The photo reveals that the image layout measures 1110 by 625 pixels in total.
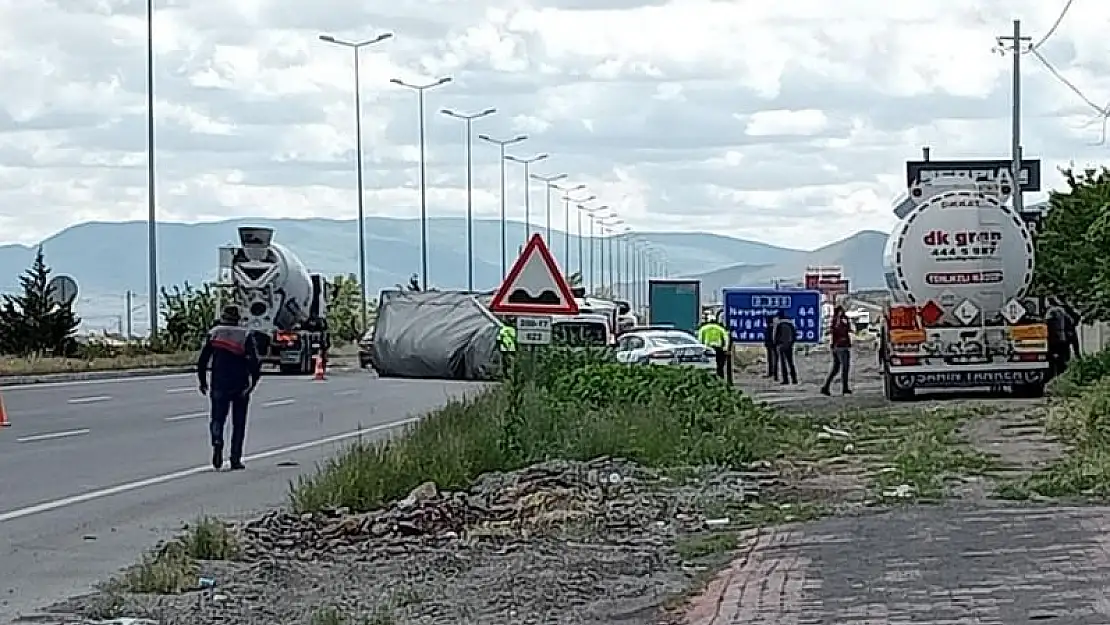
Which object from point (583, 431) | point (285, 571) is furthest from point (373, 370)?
point (285, 571)

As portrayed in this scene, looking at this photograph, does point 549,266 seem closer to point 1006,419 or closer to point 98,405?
point 1006,419

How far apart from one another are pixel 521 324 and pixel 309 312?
124 ft

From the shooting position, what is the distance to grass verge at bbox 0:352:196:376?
155 feet

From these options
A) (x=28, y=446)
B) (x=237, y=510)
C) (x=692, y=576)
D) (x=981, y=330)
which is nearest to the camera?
(x=692, y=576)

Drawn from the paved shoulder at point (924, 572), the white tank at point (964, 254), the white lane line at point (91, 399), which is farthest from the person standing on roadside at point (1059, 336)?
the paved shoulder at point (924, 572)

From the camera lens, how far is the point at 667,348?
39.8 m

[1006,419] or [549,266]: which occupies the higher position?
[549,266]

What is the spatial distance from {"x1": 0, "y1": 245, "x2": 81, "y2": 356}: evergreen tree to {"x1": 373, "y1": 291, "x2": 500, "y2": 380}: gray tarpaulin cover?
8.60m

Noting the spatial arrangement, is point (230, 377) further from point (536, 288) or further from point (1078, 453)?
point (1078, 453)

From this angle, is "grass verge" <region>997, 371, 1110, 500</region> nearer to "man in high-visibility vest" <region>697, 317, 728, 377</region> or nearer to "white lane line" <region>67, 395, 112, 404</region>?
"man in high-visibility vest" <region>697, 317, 728, 377</region>

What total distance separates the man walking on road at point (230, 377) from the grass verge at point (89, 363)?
25552 mm

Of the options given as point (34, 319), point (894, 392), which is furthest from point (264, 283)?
point (894, 392)

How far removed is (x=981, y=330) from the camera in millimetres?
30625

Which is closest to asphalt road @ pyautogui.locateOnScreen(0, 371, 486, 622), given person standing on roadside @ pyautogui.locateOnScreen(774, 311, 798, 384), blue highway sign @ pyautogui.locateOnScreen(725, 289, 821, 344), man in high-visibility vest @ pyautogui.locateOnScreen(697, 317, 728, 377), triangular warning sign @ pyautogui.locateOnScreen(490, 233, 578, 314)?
triangular warning sign @ pyautogui.locateOnScreen(490, 233, 578, 314)
